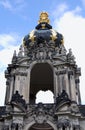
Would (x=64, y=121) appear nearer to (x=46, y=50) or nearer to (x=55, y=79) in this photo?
(x=55, y=79)

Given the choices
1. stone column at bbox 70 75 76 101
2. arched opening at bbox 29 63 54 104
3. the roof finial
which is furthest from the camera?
the roof finial

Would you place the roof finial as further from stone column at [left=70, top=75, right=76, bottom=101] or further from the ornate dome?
stone column at [left=70, top=75, right=76, bottom=101]

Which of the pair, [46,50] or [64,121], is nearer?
[64,121]

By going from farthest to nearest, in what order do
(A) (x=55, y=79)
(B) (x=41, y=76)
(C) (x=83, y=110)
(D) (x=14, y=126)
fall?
(B) (x=41, y=76) < (A) (x=55, y=79) < (C) (x=83, y=110) < (D) (x=14, y=126)

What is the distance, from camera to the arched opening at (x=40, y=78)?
2942cm

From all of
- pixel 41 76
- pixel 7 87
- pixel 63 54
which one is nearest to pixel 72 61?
pixel 63 54

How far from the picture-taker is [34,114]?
24.5 meters

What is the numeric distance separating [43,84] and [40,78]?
104 cm

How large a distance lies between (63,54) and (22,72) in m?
Answer: 4.23

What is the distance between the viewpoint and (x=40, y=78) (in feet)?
102

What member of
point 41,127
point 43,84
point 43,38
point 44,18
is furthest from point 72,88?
point 44,18

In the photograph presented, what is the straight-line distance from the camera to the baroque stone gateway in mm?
24094

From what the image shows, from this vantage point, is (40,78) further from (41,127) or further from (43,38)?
(41,127)

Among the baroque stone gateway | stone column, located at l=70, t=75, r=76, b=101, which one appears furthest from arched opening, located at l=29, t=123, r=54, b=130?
stone column, located at l=70, t=75, r=76, b=101
